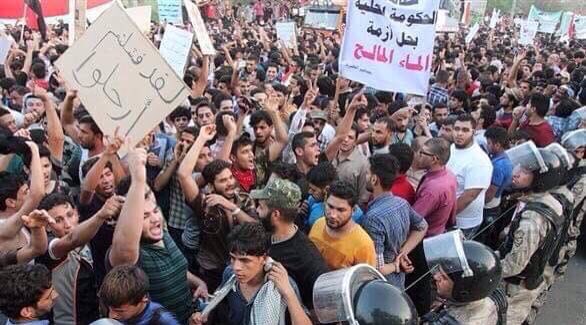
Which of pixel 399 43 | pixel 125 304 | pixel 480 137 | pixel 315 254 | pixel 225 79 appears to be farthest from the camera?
pixel 225 79

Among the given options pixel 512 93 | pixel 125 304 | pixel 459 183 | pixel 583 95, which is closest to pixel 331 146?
pixel 459 183

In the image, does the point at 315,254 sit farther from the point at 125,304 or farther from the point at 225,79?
the point at 225,79

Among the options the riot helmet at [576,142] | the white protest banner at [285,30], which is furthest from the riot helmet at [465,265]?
the white protest banner at [285,30]

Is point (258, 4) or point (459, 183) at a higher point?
point (459, 183)

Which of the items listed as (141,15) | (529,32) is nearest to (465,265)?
(141,15)

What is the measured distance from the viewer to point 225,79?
28.3 feet

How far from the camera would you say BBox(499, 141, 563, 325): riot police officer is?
3920 millimetres

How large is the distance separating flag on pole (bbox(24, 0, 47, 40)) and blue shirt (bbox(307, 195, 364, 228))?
10.4m

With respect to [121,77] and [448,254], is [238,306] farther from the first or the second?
[121,77]

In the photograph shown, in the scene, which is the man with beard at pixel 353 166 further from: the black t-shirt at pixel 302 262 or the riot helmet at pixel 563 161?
the black t-shirt at pixel 302 262

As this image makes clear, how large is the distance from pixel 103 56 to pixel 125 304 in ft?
6.18

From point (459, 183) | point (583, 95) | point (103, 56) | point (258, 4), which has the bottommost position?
point (258, 4)

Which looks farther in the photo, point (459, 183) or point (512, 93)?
point (512, 93)

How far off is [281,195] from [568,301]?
13.5ft
